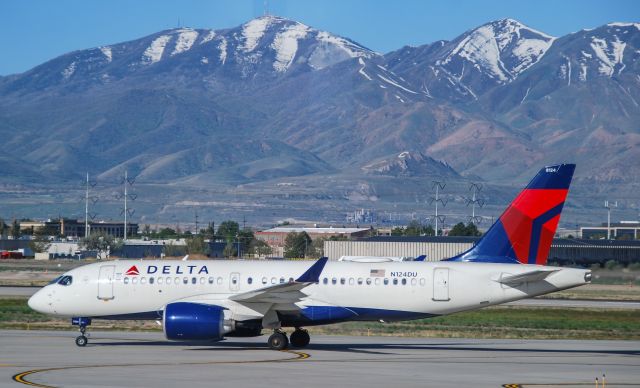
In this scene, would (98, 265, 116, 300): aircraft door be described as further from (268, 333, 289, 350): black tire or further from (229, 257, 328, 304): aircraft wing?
(268, 333, 289, 350): black tire

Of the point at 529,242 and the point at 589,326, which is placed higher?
the point at 529,242

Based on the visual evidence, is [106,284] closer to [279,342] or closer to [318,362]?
[279,342]

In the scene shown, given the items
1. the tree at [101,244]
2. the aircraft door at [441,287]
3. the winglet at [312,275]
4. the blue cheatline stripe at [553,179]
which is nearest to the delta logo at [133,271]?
the winglet at [312,275]

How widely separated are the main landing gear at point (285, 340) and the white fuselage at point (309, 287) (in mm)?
1020

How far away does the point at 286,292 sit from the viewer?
4422 centimetres

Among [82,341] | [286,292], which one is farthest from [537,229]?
[82,341]

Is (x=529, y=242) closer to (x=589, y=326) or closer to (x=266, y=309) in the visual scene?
(x=266, y=309)

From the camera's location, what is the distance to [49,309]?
154 ft

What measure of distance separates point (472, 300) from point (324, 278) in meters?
5.43

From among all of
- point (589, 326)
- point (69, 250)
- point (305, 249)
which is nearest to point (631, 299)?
point (589, 326)

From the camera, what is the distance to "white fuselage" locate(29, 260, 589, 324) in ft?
148

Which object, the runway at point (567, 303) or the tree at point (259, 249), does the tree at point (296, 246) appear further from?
the runway at point (567, 303)

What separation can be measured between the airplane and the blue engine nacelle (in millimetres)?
59

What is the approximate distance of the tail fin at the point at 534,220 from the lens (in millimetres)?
46156
